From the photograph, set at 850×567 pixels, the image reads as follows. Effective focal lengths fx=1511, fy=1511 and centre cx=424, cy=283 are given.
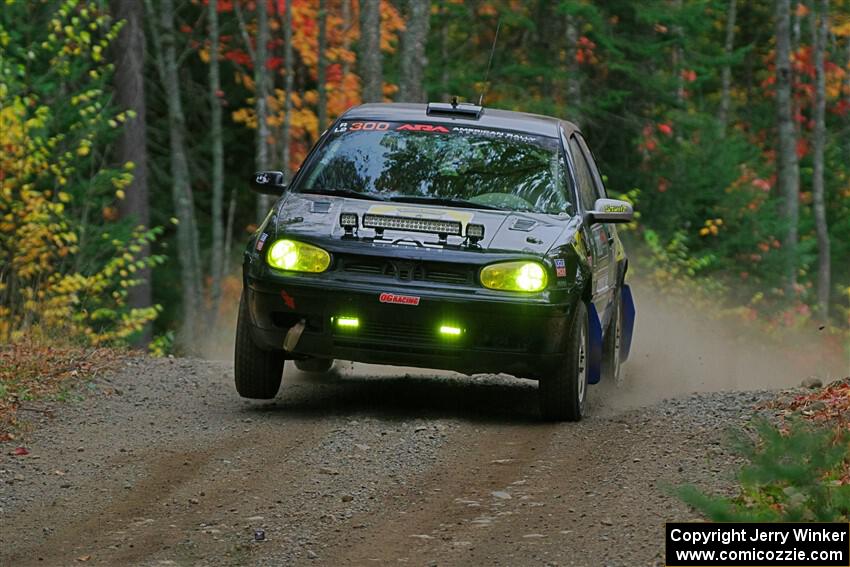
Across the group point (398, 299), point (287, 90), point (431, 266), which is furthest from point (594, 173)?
point (287, 90)

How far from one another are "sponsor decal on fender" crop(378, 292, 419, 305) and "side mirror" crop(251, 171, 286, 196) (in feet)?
5.32

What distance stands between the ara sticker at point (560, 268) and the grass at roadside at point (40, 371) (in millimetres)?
3368

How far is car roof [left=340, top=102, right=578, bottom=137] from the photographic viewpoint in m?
10.5

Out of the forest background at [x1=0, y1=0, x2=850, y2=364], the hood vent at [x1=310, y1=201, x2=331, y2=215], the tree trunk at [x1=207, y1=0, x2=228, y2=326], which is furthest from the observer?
the tree trunk at [x1=207, y1=0, x2=228, y2=326]

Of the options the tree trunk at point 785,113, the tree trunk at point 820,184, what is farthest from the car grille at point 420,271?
the tree trunk at point 820,184

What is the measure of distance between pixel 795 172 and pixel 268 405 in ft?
81.5

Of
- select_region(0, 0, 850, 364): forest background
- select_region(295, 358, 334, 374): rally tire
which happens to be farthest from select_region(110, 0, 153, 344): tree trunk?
select_region(295, 358, 334, 374): rally tire

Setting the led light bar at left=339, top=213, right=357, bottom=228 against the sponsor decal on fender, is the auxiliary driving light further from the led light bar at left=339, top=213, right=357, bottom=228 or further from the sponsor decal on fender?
the led light bar at left=339, top=213, right=357, bottom=228

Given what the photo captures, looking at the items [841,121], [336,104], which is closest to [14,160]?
[336,104]

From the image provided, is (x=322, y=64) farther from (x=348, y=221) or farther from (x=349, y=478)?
(x=349, y=478)

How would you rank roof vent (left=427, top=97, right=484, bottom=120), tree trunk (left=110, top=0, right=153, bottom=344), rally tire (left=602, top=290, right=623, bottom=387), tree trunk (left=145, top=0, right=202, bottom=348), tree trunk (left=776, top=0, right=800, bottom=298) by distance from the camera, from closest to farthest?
roof vent (left=427, top=97, right=484, bottom=120)
rally tire (left=602, top=290, right=623, bottom=387)
tree trunk (left=110, top=0, right=153, bottom=344)
tree trunk (left=145, top=0, right=202, bottom=348)
tree trunk (left=776, top=0, right=800, bottom=298)

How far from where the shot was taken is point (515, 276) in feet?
29.4

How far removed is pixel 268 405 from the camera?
33.3 feet

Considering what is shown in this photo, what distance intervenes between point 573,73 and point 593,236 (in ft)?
54.9
